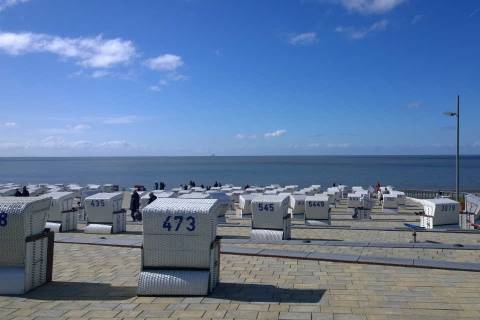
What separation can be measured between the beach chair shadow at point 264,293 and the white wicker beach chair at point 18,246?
269 cm

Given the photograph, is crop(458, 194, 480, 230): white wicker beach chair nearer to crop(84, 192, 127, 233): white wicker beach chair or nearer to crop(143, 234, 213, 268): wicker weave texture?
crop(84, 192, 127, 233): white wicker beach chair

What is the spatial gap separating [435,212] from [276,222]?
6.76 metres

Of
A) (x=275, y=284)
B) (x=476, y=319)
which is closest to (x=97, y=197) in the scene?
(x=275, y=284)

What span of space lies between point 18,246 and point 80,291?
1.10 metres

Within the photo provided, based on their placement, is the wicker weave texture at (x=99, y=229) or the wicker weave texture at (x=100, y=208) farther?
the wicker weave texture at (x=100, y=208)

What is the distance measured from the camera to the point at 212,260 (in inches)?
284

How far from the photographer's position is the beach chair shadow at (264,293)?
6.80 meters

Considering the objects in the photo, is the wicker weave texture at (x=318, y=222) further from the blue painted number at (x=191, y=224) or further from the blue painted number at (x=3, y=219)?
the blue painted number at (x=3, y=219)

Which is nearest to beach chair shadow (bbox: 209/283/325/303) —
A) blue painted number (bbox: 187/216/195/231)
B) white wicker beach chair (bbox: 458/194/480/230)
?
blue painted number (bbox: 187/216/195/231)

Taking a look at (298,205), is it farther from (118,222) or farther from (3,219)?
(3,219)

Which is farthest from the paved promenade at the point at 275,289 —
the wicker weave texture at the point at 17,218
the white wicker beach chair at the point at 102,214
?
the white wicker beach chair at the point at 102,214

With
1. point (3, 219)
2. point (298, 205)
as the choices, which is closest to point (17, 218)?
point (3, 219)

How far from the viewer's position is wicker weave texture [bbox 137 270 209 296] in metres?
6.96

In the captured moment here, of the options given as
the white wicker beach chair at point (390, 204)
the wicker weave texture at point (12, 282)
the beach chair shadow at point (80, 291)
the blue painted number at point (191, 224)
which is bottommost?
the white wicker beach chair at point (390, 204)
